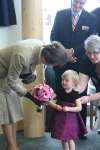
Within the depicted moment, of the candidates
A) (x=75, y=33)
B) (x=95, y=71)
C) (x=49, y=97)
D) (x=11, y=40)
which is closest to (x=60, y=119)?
(x=49, y=97)

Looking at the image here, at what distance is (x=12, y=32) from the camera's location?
3590mm

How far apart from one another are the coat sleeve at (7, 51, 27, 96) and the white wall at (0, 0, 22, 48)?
1.13 meters

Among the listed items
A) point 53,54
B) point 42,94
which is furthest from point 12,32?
point 53,54

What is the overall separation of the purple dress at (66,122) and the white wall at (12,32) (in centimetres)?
115

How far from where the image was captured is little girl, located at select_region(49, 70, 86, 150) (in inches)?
103

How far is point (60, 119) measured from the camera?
8.69 ft

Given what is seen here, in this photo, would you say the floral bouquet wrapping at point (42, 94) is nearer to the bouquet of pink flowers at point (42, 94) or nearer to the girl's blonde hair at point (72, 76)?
the bouquet of pink flowers at point (42, 94)

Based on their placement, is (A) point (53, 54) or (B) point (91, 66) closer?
(A) point (53, 54)

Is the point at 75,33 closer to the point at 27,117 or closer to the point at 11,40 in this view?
the point at 11,40

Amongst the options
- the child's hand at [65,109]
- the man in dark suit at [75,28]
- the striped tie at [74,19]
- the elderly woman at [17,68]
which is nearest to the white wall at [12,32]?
the man in dark suit at [75,28]

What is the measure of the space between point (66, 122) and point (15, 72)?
567 mm

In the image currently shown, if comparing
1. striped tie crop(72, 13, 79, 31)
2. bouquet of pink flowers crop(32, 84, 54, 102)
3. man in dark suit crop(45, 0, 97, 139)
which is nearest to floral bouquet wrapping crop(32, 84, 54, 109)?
bouquet of pink flowers crop(32, 84, 54, 102)

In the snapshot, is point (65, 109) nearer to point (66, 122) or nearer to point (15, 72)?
point (66, 122)

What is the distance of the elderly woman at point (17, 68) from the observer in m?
2.35
